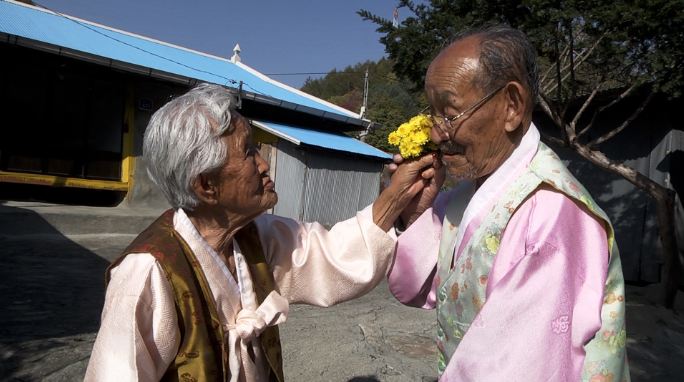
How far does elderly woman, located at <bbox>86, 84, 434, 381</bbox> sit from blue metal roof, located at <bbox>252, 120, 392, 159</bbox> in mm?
9592

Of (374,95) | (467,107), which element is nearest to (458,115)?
(467,107)

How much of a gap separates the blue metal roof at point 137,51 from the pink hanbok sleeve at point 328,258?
24.9 feet

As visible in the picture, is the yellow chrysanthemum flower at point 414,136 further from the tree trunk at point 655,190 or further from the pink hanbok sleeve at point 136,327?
the tree trunk at point 655,190

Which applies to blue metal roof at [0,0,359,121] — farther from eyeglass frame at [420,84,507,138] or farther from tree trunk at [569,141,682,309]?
eyeglass frame at [420,84,507,138]

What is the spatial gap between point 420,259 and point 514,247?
33.0 inches

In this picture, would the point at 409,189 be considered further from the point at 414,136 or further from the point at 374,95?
the point at 374,95

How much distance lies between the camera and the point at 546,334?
125 centimetres

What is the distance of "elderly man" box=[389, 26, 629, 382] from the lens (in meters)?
1.27

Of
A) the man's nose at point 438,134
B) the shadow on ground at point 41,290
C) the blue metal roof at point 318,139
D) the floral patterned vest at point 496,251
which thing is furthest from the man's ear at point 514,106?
the blue metal roof at point 318,139

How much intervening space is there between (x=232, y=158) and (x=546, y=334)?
1.27 m

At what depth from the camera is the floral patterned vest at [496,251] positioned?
144cm

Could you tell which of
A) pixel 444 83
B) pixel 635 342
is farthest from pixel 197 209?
pixel 635 342

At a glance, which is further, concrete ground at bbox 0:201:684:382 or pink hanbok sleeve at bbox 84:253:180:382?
concrete ground at bbox 0:201:684:382

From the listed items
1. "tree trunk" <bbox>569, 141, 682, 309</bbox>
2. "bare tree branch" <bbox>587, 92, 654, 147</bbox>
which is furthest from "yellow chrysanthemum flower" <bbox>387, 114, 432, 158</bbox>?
"bare tree branch" <bbox>587, 92, 654, 147</bbox>
